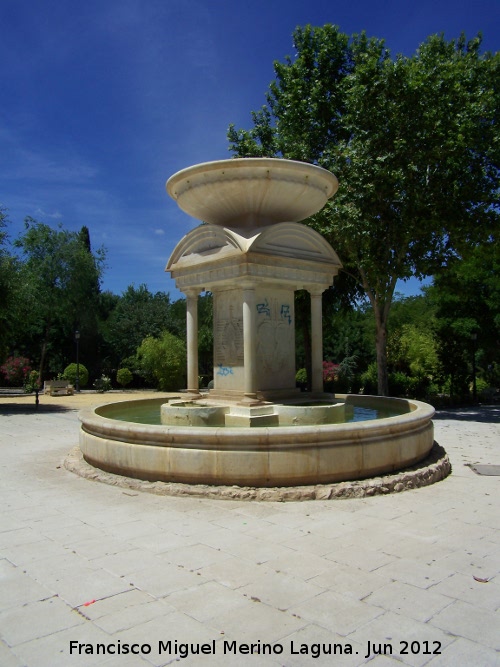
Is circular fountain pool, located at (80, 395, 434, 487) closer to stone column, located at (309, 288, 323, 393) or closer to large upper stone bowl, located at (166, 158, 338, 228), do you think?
stone column, located at (309, 288, 323, 393)

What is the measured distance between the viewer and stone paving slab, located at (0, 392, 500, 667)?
327 centimetres

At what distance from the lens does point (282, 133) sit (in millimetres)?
21203

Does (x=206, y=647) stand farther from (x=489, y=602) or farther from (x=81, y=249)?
(x=81, y=249)

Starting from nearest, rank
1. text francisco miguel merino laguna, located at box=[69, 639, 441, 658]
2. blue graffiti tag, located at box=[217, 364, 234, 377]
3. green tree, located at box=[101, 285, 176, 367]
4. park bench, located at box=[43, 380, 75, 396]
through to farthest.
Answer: text francisco miguel merino laguna, located at box=[69, 639, 441, 658], blue graffiti tag, located at box=[217, 364, 234, 377], park bench, located at box=[43, 380, 75, 396], green tree, located at box=[101, 285, 176, 367]

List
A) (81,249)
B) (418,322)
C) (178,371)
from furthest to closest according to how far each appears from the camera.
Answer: (418,322) < (81,249) < (178,371)

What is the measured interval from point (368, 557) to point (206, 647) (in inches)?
76.0

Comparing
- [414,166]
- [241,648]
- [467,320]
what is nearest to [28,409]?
[414,166]

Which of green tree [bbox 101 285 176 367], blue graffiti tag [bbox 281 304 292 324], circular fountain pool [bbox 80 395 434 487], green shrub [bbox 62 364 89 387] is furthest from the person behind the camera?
green tree [bbox 101 285 176 367]

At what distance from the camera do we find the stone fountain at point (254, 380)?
21.9ft

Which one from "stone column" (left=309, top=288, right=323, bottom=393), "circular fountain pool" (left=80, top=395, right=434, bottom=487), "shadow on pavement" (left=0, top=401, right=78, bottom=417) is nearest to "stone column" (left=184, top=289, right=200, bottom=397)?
"stone column" (left=309, top=288, right=323, bottom=393)

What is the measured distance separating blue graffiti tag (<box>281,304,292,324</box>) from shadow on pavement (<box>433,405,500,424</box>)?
29.5 feet

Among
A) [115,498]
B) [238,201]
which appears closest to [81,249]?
[238,201]

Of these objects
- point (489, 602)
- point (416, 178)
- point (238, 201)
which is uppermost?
point (416, 178)

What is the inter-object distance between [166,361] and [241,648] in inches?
1184
